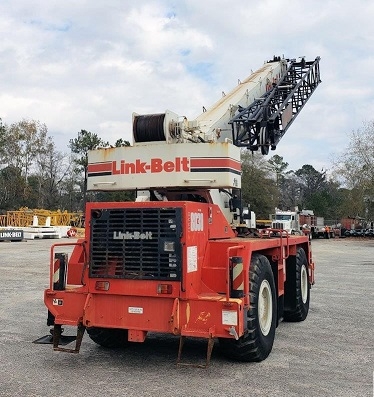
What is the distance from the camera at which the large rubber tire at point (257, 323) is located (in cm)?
550

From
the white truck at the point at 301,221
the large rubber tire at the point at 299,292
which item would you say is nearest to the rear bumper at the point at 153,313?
the large rubber tire at the point at 299,292

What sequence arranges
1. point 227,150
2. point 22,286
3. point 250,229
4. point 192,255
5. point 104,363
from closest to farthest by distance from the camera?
1. point 192,255
2. point 104,363
3. point 227,150
4. point 250,229
5. point 22,286

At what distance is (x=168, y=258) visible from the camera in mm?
5371

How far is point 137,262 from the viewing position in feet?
18.1

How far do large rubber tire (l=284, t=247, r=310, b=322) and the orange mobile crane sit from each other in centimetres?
97

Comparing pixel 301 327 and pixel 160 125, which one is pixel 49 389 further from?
pixel 301 327

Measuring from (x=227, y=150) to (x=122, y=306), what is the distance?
230 cm

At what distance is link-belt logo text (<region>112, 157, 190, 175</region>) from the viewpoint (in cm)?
624

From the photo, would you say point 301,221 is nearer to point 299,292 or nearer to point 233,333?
point 299,292

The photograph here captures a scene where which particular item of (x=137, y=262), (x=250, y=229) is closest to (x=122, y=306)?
(x=137, y=262)

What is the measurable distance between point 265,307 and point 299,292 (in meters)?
2.03

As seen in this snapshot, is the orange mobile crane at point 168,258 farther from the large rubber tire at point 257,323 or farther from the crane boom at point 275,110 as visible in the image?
the crane boom at point 275,110

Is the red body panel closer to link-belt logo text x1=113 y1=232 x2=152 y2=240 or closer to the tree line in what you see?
link-belt logo text x1=113 y1=232 x2=152 y2=240

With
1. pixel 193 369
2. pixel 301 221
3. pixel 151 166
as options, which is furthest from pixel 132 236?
pixel 301 221
